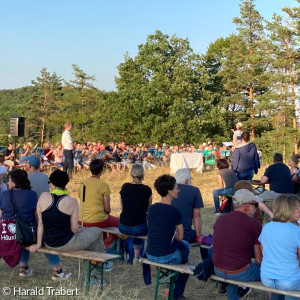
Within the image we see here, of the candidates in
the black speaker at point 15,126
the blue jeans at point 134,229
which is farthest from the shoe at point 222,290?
the black speaker at point 15,126

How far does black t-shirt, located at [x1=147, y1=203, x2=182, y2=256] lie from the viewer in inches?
179

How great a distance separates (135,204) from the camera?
586 centimetres

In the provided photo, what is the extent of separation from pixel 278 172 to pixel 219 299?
3.43 m

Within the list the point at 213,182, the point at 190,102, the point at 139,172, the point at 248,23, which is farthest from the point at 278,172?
the point at 248,23

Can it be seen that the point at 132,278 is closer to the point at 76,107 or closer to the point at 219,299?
the point at 219,299

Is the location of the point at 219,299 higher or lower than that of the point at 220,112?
lower

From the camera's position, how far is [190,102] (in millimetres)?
35406

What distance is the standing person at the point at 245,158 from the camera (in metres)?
10.1

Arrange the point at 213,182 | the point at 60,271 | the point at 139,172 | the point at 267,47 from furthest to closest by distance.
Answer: the point at 267,47, the point at 213,182, the point at 139,172, the point at 60,271

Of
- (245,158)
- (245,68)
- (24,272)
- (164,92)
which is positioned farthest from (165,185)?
(245,68)

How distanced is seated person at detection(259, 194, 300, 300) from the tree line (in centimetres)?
3015

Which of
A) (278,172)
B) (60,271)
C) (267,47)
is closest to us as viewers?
(60,271)

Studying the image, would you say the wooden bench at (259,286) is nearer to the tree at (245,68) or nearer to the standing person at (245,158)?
the standing person at (245,158)

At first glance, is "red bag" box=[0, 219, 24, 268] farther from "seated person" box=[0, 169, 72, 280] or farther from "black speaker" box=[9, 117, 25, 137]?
"black speaker" box=[9, 117, 25, 137]
